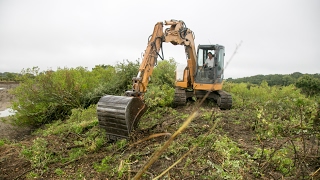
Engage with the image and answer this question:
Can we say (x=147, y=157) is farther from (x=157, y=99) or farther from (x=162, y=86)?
(x=162, y=86)

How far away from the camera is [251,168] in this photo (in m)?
3.94

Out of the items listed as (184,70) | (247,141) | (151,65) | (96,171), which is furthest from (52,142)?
(184,70)

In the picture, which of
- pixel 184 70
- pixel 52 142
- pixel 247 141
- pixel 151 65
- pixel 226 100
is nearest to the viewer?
pixel 247 141

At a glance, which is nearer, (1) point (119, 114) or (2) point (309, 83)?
(1) point (119, 114)

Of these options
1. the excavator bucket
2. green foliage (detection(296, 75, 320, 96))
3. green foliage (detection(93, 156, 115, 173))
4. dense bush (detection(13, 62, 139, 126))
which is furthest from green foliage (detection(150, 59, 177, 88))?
green foliage (detection(296, 75, 320, 96))

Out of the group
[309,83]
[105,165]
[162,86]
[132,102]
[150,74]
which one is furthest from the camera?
[309,83]

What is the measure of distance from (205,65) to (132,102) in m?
5.20

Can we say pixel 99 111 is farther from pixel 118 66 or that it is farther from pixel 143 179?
pixel 118 66

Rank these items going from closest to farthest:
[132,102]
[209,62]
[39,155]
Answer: [39,155] < [132,102] < [209,62]

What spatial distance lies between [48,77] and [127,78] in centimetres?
396

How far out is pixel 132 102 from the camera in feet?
18.2

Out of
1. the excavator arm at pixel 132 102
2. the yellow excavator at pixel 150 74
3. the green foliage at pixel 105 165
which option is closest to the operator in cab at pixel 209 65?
the yellow excavator at pixel 150 74

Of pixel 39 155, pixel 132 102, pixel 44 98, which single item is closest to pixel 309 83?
pixel 44 98

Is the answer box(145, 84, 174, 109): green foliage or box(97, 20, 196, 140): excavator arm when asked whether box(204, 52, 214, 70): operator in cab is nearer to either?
box(145, 84, 174, 109): green foliage
